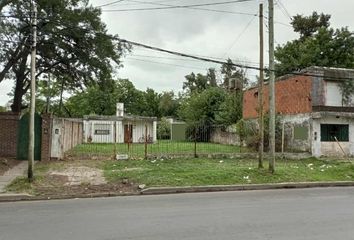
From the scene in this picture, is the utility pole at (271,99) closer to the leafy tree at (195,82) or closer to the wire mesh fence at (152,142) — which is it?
the wire mesh fence at (152,142)

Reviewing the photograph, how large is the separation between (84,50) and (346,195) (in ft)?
57.1

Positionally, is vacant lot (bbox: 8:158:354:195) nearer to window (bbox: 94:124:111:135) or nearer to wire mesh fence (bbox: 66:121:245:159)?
wire mesh fence (bbox: 66:121:245:159)

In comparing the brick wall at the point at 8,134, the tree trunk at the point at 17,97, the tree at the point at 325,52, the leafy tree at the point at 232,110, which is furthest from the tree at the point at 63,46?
the tree at the point at 325,52

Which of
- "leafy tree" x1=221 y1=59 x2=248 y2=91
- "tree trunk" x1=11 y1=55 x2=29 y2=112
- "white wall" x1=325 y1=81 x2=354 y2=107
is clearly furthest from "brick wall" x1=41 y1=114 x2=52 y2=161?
"leafy tree" x1=221 y1=59 x2=248 y2=91

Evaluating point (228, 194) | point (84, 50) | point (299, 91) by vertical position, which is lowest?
point (228, 194)

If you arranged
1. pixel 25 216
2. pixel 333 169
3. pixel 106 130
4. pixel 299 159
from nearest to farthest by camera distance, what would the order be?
pixel 25 216, pixel 333 169, pixel 299 159, pixel 106 130

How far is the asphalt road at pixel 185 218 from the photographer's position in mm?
7492

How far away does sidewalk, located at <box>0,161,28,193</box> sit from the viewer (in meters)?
14.6

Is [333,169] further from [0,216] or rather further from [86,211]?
[0,216]

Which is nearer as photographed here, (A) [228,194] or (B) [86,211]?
(B) [86,211]

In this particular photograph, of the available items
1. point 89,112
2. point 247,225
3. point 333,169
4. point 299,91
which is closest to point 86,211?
point 247,225

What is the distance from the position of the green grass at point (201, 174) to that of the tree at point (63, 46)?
7.53 m

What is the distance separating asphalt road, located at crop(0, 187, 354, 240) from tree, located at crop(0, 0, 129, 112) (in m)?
12.4

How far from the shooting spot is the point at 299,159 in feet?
80.9
